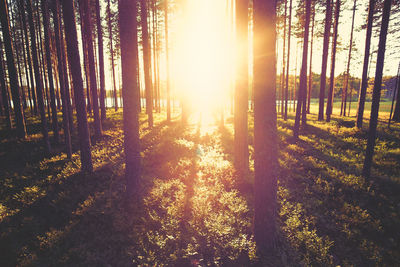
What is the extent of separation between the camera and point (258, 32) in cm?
443

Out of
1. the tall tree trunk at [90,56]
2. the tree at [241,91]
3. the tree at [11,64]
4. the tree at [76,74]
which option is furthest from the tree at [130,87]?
the tree at [11,64]

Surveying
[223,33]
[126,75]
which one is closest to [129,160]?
[126,75]

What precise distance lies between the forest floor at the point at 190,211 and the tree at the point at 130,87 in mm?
1165

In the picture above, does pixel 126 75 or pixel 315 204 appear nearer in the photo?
pixel 126 75

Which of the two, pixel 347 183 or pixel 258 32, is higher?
pixel 258 32

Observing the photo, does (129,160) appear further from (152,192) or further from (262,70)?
(262,70)

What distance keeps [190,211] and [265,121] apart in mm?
4364

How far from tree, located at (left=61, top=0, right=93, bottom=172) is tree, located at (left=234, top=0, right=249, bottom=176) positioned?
7556 mm

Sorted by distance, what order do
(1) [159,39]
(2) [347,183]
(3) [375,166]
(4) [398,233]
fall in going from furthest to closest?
1. (1) [159,39]
2. (3) [375,166]
3. (2) [347,183]
4. (4) [398,233]

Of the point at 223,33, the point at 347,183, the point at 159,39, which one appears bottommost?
the point at 347,183

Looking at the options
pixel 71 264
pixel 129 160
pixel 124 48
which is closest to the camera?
pixel 71 264

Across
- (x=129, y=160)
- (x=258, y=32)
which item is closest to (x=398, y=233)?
(x=258, y=32)

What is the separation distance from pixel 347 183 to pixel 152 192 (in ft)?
29.4

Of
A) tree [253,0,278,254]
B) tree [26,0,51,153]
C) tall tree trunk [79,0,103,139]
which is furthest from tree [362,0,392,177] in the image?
tree [26,0,51,153]
